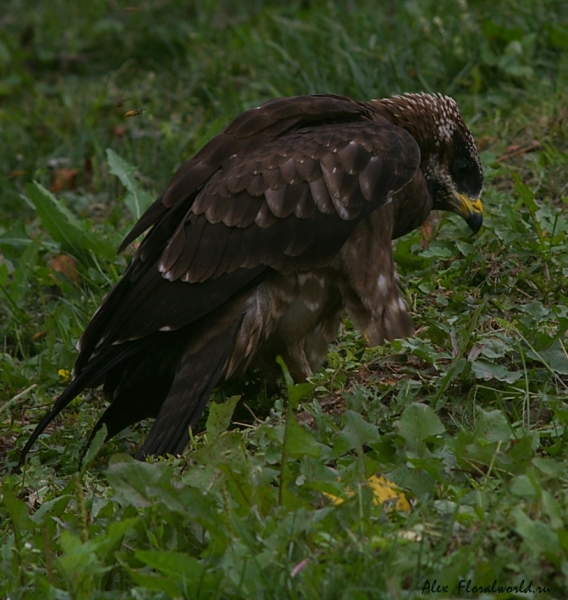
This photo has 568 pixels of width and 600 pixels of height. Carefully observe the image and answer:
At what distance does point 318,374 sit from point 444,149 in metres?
1.46

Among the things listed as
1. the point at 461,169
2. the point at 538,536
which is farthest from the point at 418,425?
the point at 461,169

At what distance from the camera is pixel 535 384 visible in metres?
3.77

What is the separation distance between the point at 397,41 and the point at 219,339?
3.39 m

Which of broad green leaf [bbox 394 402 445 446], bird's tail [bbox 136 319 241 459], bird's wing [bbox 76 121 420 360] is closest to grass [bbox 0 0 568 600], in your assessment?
broad green leaf [bbox 394 402 445 446]

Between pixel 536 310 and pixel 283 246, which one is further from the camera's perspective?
pixel 283 246

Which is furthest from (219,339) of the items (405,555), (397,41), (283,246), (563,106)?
(397,41)

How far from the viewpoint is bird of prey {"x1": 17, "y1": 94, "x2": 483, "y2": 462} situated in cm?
445

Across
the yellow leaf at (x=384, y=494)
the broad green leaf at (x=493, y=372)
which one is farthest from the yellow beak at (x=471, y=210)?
the yellow leaf at (x=384, y=494)

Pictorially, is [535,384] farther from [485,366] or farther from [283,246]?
[283,246]

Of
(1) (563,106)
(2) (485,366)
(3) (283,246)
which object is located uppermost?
(3) (283,246)

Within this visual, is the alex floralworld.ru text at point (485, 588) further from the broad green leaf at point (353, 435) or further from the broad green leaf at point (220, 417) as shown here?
the broad green leaf at point (220, 417)

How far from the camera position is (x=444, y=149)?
207 inches

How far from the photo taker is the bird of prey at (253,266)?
14.6ft

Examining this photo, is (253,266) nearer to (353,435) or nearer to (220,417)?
(220,417)
